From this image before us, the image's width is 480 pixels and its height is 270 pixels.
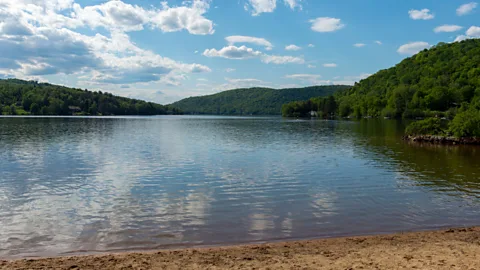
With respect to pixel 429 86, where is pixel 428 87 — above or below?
below

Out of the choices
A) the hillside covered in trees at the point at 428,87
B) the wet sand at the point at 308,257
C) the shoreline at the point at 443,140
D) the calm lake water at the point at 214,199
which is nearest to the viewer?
the wet sand at the point at 308,257

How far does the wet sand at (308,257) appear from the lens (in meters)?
8.70

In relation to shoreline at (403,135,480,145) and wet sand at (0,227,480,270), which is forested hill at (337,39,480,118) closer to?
shoreline at (403,135,480,145)

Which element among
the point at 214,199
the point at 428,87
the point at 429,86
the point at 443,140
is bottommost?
the point at 214,199

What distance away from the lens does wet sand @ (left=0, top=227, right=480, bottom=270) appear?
8.70 metres

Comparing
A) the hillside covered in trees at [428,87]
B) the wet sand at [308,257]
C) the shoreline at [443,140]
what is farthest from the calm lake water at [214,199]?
the hillside covered in trees at [428,87]

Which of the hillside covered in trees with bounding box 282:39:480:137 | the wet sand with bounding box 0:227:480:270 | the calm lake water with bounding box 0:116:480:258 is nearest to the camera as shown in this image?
the wet sand with bounding box 0:227:480:270

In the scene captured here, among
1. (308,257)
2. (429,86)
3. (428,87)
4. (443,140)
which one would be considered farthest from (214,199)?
(429,86)

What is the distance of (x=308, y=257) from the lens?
9359mm

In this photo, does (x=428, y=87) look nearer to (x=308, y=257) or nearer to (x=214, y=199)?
(x=214, y=199)

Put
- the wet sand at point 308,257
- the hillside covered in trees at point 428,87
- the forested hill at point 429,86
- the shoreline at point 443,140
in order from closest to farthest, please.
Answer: the wet sand at point 308,257
the shoreline at point 443,140
the hillside covered in trees at point 428,87
the forested hill at point 429,86

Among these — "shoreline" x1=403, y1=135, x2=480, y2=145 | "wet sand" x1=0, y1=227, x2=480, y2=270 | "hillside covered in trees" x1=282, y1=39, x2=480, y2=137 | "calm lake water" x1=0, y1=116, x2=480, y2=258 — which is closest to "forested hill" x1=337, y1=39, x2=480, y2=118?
"hillside covered in trees" x1=282, y1=39, x2=480, y2=137

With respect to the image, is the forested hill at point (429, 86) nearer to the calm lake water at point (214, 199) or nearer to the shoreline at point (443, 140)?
the shoreline at point (443, 140)

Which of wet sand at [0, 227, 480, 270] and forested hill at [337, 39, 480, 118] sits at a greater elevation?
forested hill at [337, 39, 480, 118]
